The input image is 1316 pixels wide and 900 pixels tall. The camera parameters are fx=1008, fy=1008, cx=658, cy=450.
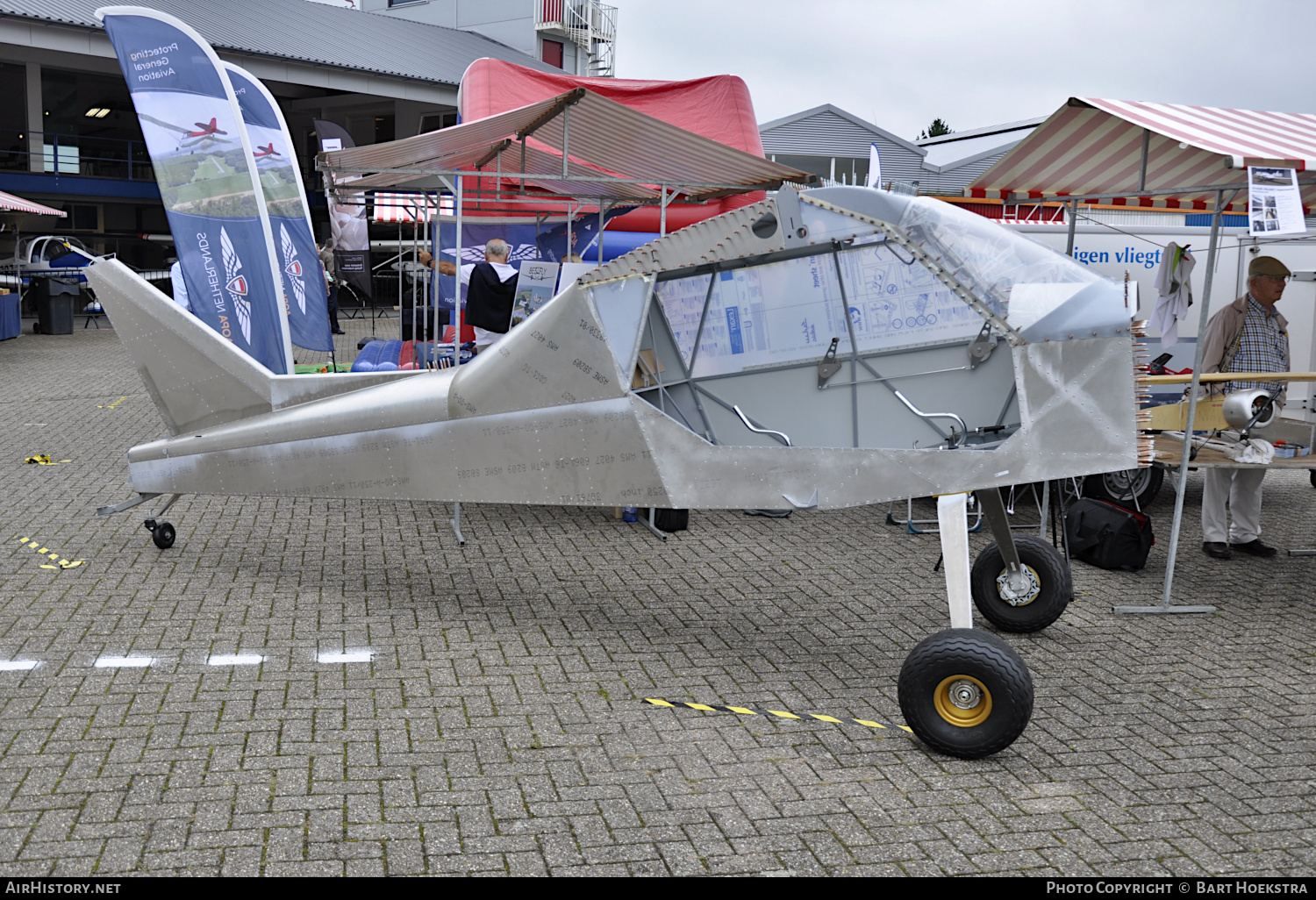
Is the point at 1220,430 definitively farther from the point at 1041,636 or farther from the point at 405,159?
the point at 405,159

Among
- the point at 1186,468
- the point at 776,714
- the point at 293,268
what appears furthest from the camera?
the point at 293,268

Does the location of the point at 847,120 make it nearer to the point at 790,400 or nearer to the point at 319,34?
the point at 319,34

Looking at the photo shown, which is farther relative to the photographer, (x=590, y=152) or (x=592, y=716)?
(x=590, y=152)

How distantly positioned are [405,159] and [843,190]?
423cm

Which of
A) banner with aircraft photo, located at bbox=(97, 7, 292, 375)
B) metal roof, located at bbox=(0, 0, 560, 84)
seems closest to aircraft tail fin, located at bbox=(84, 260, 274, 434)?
banner with aircraft photo, located at bbox=(97, 7, 292, 375)

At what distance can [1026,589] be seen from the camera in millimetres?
5277

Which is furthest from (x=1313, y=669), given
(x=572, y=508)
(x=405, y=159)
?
(x=405, y=159)

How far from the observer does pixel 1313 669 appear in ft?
16.2

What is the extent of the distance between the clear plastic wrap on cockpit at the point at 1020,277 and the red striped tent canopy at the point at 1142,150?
165 centimetres

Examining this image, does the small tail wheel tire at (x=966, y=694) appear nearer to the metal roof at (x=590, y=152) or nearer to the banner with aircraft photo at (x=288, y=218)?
the metal roof at (x=590, y=152)

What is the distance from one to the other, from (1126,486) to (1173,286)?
183 centimetres

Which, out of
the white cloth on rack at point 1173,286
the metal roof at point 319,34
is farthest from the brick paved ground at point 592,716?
the metal roof at point 319,34

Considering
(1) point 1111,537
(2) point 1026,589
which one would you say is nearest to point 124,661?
(2) point 1026,589

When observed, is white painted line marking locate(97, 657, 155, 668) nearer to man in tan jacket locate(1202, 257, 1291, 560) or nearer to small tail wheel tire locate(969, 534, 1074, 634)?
small tail wheel tire locate(969, 534, 1074, 634)
